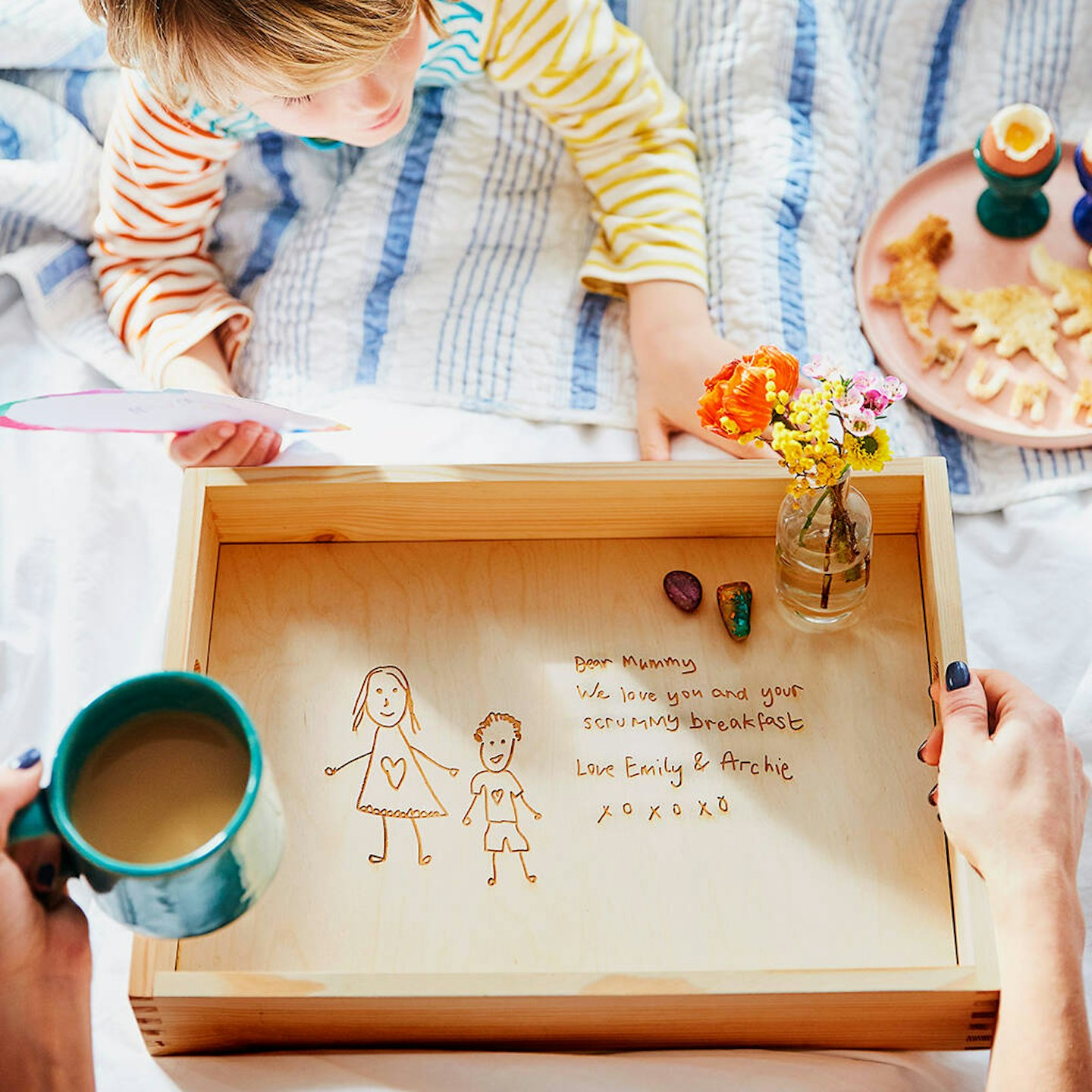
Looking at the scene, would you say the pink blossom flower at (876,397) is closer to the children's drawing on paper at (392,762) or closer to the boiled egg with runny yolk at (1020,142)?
the children's drawing on paper at (392,762)

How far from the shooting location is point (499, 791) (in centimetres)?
79

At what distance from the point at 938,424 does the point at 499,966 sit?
0.63 m

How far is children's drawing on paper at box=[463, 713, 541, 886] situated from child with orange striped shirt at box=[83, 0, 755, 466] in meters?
0.29

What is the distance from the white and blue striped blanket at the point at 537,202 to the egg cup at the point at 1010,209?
108mm

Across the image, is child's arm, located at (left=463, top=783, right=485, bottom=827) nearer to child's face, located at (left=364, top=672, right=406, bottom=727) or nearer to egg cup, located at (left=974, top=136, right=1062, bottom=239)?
child's face, located at (left=364, top=672, right=406, bottom=727)

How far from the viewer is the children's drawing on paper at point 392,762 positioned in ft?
2.59

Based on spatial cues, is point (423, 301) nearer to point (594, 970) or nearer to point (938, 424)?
point (938, 424)

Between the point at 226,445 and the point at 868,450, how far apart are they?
1.59 feet

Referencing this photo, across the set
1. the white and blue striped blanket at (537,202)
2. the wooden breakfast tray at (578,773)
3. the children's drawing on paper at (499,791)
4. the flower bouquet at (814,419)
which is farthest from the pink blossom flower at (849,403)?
the white and blue striped blanket at (537,202)

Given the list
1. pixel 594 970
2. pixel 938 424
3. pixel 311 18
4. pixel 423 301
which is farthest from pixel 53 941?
pixel 938 424

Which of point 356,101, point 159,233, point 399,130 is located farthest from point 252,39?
point 159,233

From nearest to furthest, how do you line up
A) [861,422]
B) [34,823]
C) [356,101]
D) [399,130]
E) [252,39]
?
[34,823]
[861,422]
[252,39]
[356,101]
[399,130]

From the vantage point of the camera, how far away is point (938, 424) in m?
1.11

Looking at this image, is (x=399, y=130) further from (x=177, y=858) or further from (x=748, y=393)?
(x=177, y=858)
